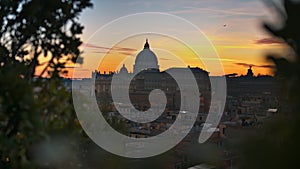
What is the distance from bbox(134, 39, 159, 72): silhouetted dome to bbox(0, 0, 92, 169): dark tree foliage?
2559 millimetres

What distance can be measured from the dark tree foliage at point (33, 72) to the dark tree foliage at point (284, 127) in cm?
97

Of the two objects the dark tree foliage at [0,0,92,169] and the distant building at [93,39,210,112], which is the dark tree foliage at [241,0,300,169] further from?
the distant building at [93,39,210,112]

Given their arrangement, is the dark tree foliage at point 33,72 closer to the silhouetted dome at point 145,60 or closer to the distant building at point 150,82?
the distant building at point 150,82

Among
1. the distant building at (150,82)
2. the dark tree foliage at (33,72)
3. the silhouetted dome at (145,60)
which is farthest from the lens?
the silhouetted dome at (145,60)

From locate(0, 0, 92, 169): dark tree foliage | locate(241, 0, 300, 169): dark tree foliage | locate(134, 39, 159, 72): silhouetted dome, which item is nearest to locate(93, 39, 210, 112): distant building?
locate(134, 39, 159, 72): silhouetted dome

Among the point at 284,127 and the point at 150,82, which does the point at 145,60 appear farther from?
the point at 284,127

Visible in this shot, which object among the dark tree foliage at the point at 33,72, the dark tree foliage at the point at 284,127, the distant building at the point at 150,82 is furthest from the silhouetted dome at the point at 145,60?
the dark tree foliage at the point at 284,127

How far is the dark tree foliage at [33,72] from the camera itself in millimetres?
1716

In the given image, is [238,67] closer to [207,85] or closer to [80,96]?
[207,85]

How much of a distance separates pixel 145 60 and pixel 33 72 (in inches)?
141

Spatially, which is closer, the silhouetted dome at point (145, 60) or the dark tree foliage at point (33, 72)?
the dark tree foliage at point (33, 72)

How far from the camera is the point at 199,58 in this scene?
4055 millimetres

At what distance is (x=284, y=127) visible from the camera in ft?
3.53

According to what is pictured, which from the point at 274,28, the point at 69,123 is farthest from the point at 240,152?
the point at 69,123
